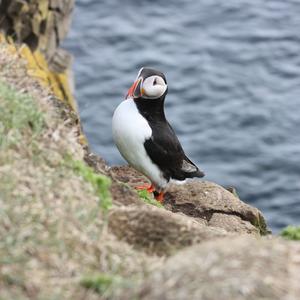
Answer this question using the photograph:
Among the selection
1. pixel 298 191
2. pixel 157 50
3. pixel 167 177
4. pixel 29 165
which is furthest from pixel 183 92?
pixel 29 165

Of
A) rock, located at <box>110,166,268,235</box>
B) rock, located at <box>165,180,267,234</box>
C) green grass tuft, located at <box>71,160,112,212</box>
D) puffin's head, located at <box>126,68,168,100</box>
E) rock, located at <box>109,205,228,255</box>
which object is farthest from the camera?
puffin's head, located at <box>126,68,168,100</box>

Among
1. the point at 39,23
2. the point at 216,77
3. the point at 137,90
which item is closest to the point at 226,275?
the point at 137,90

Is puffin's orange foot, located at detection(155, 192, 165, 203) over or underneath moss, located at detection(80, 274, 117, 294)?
underneath

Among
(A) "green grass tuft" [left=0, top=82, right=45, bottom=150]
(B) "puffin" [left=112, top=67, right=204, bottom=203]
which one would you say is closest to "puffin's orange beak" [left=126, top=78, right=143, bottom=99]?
(B) "puffin" [left=112, top=67, right=204, bottom=203]

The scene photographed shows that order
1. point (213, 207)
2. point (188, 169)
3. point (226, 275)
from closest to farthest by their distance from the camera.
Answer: point (226, 275) < point (213, 207) < point (188, 169)

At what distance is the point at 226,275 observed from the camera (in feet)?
15.2

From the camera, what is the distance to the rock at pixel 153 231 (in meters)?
5.47

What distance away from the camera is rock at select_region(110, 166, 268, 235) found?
880cm

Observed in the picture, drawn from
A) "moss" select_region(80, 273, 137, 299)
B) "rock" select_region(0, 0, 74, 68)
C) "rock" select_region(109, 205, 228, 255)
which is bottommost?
"rock" select_region(0, 0, 74, 68)

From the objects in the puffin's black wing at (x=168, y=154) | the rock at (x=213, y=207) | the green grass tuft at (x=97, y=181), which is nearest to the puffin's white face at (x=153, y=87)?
the puffin's black wing at (x=168, y=154)

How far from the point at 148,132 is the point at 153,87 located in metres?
0.44

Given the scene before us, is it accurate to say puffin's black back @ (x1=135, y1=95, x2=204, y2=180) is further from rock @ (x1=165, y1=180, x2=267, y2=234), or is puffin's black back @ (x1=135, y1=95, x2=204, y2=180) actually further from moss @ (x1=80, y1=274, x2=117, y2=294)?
moss @ (x1=80, y1=274, x2=117, y2=294)

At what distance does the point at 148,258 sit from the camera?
5273mm

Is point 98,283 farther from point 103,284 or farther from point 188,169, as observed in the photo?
point 188,169
